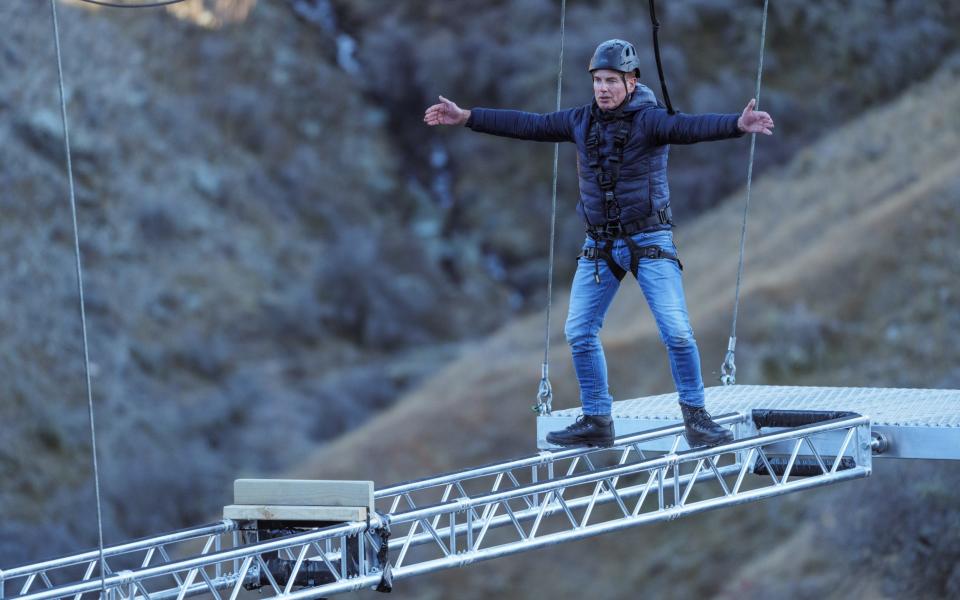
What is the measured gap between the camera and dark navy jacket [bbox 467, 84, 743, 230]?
10.0 metres

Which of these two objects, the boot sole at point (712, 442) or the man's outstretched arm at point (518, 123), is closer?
the man's outstretched arm at point (518, 123)

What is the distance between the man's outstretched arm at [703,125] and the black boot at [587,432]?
86.7 inches

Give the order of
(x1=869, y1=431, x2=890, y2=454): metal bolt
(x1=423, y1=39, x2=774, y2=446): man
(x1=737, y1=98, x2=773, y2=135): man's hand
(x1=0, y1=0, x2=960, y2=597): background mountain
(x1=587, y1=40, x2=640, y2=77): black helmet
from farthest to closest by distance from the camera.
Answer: (x1=0, y1=0, x2=960, y2=597): background mountain → (x1=869, y1=431, x2=890, y2=454): metal bolt → (x1=423, y1=39, x2=774, y2=446): man → (x1=587, y1=40, x2=640, y2=77): black helmet → (x1=737, y1=98, x2=773, y2=135): man's hand

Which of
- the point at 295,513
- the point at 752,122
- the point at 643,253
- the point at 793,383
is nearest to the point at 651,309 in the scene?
the point at 643,253

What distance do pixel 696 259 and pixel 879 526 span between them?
601 inches

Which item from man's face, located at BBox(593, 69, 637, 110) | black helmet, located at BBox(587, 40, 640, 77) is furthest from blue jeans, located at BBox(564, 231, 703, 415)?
black helmet, located at BBox(587, 40, 640, 77)

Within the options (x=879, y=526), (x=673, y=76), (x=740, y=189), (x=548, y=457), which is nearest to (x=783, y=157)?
(x=740, y=189)

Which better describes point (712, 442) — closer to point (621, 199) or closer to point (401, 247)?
point (621, 199)

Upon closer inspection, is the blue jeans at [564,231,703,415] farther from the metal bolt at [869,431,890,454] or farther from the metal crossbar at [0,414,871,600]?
the metal bolt at [869,431,890,454]

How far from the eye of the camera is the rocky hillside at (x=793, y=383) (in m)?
23.1

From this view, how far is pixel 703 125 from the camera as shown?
31.7 feet

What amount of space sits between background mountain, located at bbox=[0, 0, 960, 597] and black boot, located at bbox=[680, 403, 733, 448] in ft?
38.9

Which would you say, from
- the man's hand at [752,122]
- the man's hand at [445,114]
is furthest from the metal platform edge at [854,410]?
the man's hand at [752,122]

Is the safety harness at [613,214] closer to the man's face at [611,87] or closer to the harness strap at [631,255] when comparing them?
the harness strap at [631,255]
